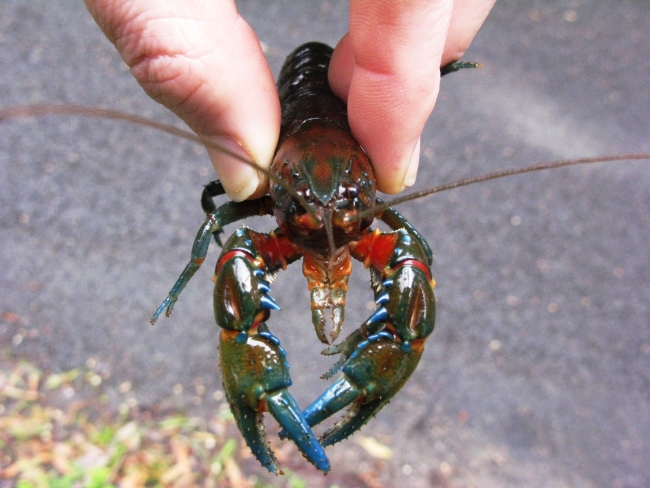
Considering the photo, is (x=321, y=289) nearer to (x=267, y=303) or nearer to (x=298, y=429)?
(x=267, y=303)

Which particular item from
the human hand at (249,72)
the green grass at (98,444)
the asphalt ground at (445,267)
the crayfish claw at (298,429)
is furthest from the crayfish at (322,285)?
the asphalt ground at (445,267)

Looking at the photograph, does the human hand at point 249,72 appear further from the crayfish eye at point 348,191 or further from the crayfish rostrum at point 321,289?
the crayfish eye at point 348,191

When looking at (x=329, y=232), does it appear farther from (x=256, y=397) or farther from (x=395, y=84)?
(x=395, y=84)

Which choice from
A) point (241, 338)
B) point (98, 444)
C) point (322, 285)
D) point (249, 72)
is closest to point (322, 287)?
point (322, 285)

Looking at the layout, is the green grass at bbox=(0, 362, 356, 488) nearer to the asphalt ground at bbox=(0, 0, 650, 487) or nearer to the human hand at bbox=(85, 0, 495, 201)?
the asphalt ground at bbox=(0, 0, 650, 487)

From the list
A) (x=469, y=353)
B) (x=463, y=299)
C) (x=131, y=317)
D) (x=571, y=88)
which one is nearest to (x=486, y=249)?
(x=463, y=299)
